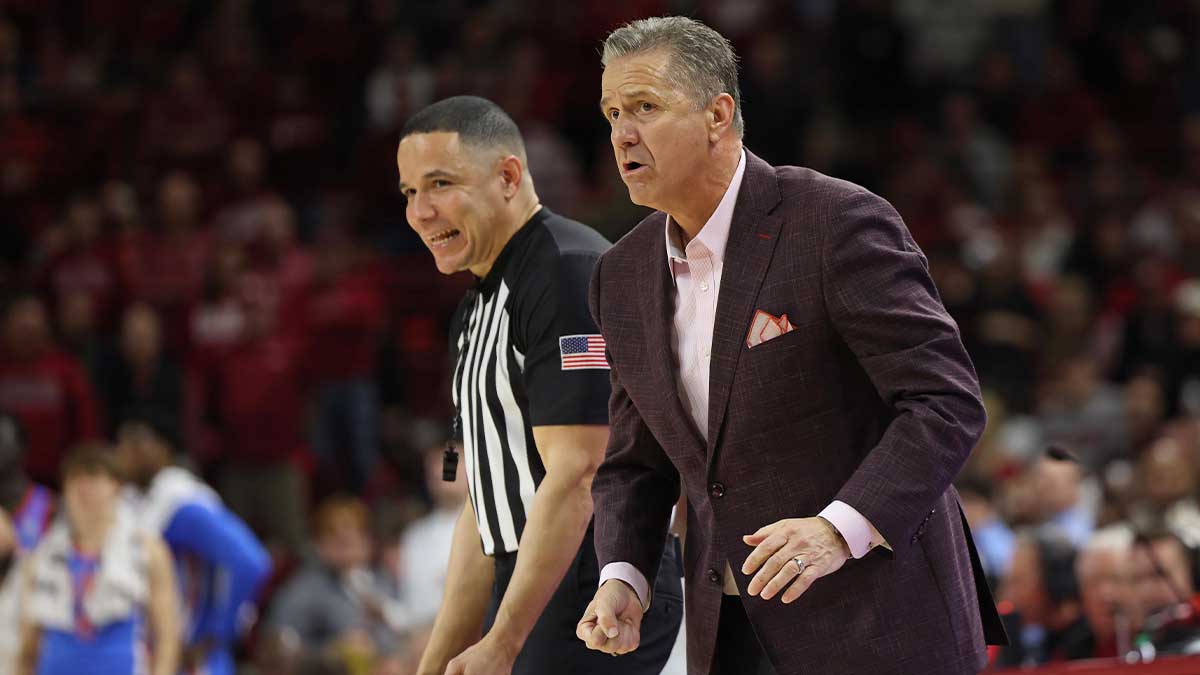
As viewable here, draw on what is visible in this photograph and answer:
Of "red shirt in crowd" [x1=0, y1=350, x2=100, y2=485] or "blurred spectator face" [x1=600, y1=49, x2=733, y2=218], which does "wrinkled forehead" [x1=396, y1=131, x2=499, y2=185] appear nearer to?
"blurred spectator face" [x1=600, y1=49, x2=733, y2=218]

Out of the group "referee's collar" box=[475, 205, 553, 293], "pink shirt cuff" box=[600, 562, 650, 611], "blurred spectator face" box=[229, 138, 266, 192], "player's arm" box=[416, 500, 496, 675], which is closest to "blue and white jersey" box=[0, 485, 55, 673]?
"blurred spectator face" box=[229, 138, 266, 192]

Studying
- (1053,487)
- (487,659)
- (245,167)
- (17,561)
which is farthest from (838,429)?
(245,167)

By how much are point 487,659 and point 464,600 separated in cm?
46

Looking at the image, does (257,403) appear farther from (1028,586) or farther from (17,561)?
(1028,586)

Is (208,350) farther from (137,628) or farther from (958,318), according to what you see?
(958,318)

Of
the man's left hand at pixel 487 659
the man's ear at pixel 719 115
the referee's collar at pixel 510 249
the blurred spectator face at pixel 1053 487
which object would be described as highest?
the man's ear at pixel 719 115

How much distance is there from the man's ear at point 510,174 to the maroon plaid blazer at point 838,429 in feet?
2.93

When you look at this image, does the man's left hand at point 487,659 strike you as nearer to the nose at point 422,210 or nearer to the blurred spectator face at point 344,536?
the nose at point 422,210

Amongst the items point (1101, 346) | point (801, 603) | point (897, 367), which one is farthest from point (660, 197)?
point (1101, 346)

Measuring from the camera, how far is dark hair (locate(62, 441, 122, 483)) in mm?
8359

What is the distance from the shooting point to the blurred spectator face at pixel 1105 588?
628cm

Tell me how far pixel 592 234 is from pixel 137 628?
5387 millimetres

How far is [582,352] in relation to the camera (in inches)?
142

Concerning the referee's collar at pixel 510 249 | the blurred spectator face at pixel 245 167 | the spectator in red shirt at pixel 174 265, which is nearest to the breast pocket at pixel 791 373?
the referee's collar at pixel 510 249
